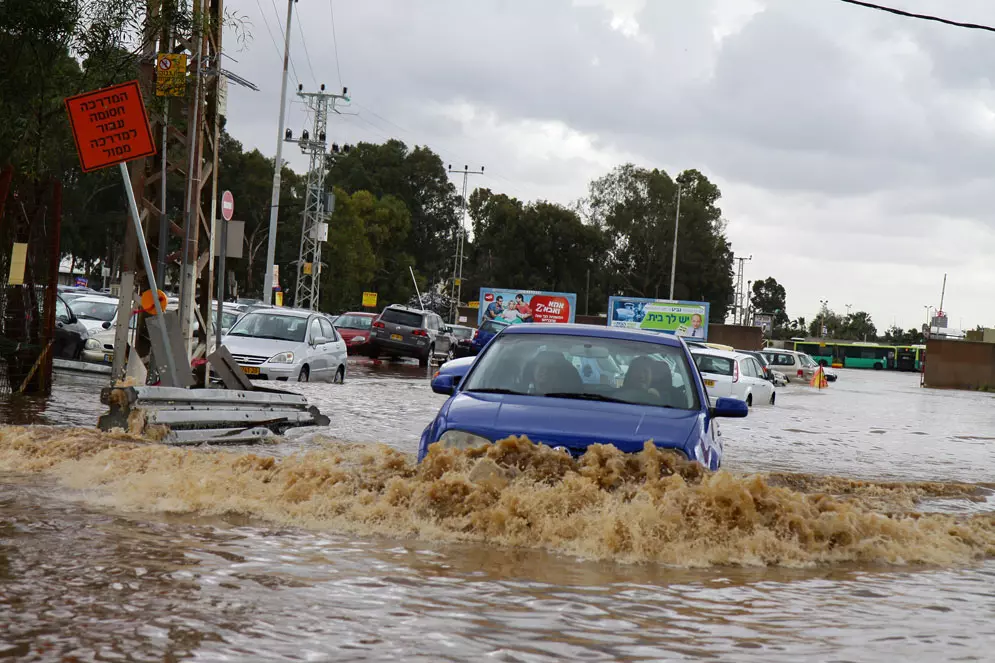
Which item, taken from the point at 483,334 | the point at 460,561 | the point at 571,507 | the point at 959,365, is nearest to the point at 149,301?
the point at 571,507

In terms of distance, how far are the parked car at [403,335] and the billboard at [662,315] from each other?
2485 cm

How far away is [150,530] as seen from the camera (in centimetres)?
705

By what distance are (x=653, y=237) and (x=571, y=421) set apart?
3859 inches

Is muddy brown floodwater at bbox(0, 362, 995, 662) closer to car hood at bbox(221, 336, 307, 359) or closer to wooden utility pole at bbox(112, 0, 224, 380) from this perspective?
wooden utility pole at bbox(112, 0, 224, 380)

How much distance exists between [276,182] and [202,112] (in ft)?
123

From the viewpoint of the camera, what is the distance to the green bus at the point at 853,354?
10989cm

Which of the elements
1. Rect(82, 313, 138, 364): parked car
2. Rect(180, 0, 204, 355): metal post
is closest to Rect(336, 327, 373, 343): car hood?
Rect(82, 313, 138, 364): parked car

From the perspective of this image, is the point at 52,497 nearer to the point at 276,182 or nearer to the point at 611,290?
the point at 276,182

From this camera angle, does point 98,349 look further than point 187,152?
Yes

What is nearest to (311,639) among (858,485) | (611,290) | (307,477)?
(307,477)

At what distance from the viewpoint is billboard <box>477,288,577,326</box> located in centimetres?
6675

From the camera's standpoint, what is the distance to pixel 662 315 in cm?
6688

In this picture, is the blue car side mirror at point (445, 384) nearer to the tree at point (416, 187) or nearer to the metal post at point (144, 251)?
the metal post at point (144, 251)

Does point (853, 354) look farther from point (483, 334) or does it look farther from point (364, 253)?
point (483, 334)
